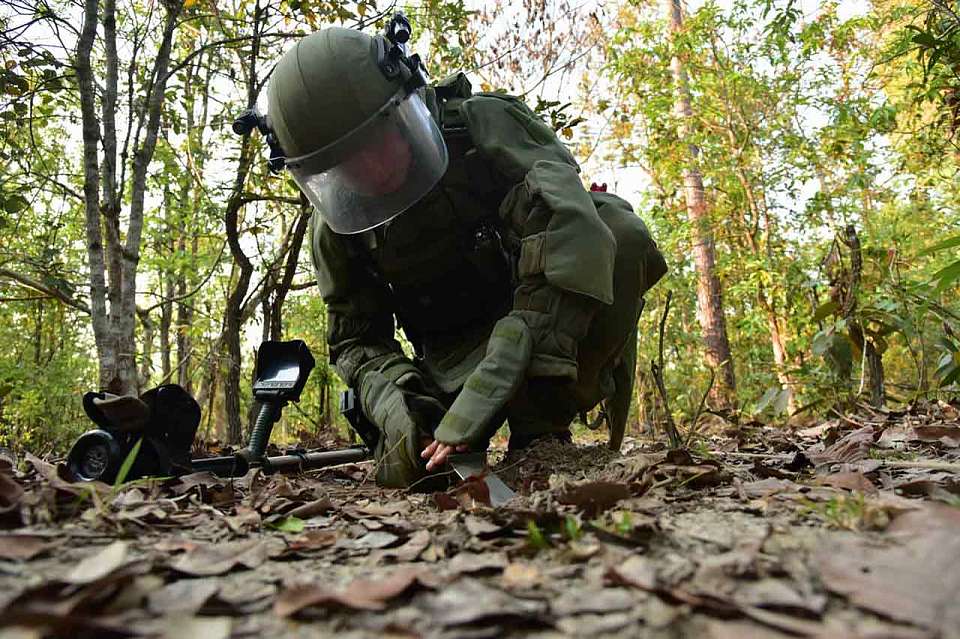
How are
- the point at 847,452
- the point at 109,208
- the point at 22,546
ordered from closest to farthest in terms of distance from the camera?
the point at 22,546
the point at 847,452
the point at 109,208

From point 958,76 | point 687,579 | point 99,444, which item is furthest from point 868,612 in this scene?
point 958,76

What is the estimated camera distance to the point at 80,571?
850mm

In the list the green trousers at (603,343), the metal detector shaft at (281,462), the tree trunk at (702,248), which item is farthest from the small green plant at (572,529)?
the tree trunk at (702,248)

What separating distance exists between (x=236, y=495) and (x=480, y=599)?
1.12m

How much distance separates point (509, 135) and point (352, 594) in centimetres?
180

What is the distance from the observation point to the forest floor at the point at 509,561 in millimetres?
736

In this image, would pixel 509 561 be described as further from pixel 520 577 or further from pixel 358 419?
pixel 358 419

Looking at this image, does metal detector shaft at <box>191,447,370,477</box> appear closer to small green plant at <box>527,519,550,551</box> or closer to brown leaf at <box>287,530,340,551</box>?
brown leaf at <box>287,530,340,551</box>

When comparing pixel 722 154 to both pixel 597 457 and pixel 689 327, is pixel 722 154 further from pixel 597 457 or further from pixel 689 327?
pixel 597 457

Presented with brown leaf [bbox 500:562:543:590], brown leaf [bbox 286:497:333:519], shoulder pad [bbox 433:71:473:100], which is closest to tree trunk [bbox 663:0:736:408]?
shoulder pad [bbox 433:71:473:100]

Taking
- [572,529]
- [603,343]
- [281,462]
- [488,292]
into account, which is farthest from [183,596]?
[488,292]

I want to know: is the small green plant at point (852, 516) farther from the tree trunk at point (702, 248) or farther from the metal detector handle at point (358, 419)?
the tree trunk at point (702, 248)

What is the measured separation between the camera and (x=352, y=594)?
2.69ft

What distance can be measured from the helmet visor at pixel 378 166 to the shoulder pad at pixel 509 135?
17 centimetres
